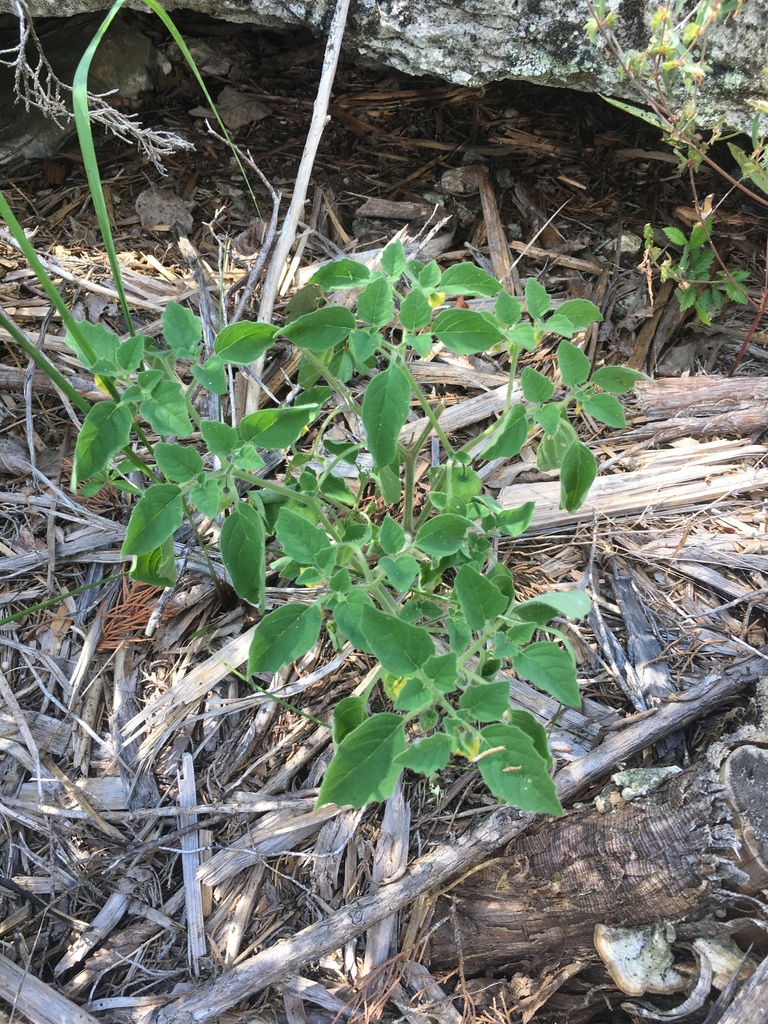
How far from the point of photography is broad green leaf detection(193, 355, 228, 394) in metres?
1.22

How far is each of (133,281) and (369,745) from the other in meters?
1.67

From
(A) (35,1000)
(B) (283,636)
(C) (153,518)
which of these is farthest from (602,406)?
(A) (35,1000)

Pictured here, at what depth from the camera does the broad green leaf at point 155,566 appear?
1.41 m

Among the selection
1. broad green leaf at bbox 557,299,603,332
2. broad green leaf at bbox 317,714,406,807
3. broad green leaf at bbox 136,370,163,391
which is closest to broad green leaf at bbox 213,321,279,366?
broad green leaf at bbox 136,370,163,391

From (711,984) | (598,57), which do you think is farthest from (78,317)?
(711,984)

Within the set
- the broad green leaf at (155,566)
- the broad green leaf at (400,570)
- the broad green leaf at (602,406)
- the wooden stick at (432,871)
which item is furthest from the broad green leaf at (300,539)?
the wooden stick at (432,871)

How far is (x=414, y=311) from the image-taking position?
1241mm

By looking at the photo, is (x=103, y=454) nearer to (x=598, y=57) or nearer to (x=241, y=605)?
(x=241, y=605)

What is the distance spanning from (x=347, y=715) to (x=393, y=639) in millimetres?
286

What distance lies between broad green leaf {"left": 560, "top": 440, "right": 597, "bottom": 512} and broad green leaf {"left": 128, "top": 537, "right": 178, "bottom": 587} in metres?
0.77

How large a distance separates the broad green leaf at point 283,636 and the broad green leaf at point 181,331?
503 mm

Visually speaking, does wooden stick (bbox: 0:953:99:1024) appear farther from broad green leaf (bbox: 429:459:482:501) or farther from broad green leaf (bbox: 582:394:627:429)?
broad green leaf (bbox: 582:394:627:429)

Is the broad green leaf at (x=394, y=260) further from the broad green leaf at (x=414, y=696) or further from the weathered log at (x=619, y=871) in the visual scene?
the weathered log at (x=619, y=871)

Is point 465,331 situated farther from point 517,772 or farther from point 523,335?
point 517,772
